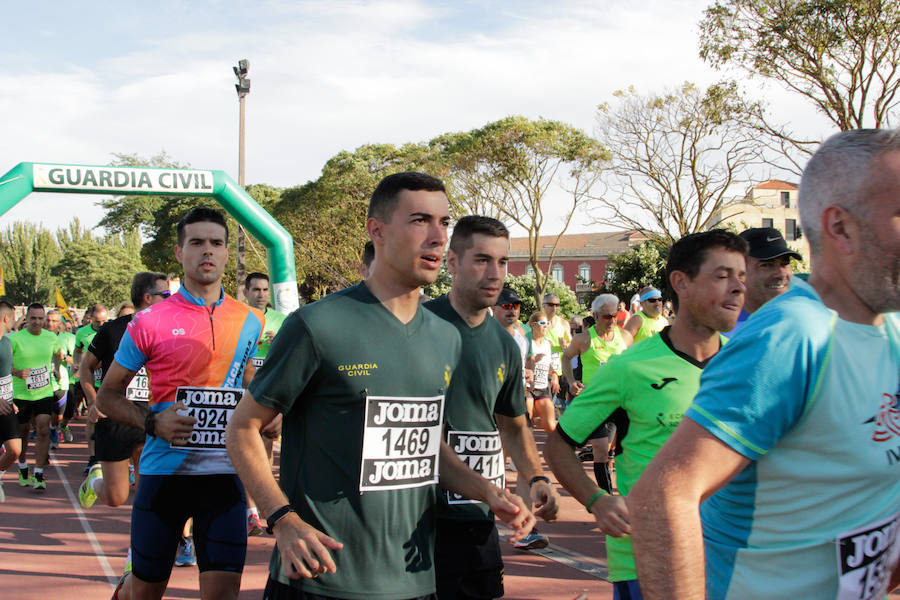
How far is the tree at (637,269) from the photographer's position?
43.8 m

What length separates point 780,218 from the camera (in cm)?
6700

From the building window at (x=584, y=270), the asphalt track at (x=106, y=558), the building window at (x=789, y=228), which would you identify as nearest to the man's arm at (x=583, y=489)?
the asphalt track at (x=106, y=558)

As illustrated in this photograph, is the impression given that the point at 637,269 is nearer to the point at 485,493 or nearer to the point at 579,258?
the point at 485,493

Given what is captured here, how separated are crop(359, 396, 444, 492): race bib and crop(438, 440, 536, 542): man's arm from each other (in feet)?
0.42

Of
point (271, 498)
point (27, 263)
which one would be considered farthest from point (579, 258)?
point (271, 498)

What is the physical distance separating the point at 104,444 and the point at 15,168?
825 centimetres

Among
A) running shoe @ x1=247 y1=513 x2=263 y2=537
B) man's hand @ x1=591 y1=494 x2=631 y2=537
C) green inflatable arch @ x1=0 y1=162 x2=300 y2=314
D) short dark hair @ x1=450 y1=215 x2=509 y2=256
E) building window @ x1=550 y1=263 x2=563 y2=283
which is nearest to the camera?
man's hand @ x1=591 y1=494 x2=631 y2=537

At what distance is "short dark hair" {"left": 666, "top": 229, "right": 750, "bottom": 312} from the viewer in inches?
132

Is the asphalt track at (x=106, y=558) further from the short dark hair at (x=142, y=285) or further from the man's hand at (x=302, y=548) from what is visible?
the man's hand at (x=302, y=548)

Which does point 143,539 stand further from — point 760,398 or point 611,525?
point 760,398

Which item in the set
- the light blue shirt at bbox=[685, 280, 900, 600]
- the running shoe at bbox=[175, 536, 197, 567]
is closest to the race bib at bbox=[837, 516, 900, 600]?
the light blue shirt at bbox=[685, 280, 900, 600]

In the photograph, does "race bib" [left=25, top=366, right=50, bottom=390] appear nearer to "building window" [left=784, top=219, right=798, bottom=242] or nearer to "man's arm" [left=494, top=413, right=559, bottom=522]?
"man's arm" [left=494, top=413, right=559, bottom=522]

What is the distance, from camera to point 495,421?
388 cm

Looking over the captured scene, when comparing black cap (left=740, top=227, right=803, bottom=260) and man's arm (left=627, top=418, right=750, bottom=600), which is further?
black cap (left=740, top=227, right=803, bottom=260)
